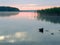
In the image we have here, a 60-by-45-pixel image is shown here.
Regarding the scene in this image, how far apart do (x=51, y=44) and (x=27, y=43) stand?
1.41m

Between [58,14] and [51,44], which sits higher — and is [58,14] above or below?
below

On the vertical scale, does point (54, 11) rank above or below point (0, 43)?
below

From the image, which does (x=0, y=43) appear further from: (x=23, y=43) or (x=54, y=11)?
(x=54, y=11)

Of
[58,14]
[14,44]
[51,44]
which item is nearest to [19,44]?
[14,44]

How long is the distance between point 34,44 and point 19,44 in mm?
863

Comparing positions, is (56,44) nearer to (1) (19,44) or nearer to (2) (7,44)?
(1) (19,44)

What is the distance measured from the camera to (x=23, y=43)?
35.1 feet

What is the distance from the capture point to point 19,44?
34.3 ft

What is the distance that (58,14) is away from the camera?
A: 39625 mm

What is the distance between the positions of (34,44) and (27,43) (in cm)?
50

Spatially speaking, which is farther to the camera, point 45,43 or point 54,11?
point 54,11

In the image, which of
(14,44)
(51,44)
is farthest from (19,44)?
(51,44)

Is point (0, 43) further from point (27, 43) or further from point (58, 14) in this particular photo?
point (58, 14)

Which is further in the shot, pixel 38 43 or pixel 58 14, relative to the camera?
pixel 58 14
